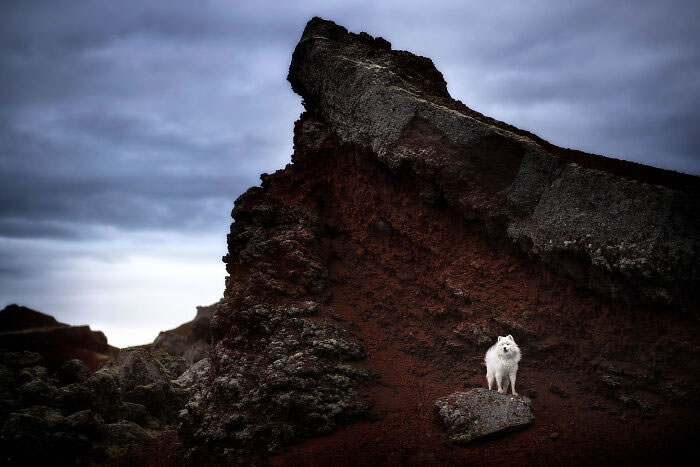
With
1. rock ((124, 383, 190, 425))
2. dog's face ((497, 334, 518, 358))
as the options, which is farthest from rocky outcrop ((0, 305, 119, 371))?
dog's face ((497, 334, 518, 358))

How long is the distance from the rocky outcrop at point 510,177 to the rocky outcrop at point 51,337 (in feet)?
123

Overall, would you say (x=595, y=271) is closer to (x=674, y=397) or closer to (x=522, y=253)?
(x=522, y=253)

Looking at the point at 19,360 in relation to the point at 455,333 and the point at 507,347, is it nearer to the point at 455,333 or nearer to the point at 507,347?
the point at 455,333

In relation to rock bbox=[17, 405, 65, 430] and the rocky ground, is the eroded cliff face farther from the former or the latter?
rock bbox=[17, 405, 65, 430]

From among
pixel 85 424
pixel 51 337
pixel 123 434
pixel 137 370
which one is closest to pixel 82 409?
pixel 85 424

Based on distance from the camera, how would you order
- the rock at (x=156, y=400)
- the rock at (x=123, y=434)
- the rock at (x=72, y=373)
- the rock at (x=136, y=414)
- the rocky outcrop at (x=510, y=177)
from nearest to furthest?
1. the rocky outcrop at (x=510, y=177)
2. the rock at (x=123, y=434)
3. the rock at (x=136, y=414)
4. the rock at (x=156, y=400)
5. the rock at (x=72, y=373)

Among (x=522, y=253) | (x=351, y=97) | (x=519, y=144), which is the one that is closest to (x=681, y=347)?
(x=522, y=253)

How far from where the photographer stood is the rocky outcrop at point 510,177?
35.3 feet

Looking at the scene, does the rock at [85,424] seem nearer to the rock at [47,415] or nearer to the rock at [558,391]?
the rock at [47,415]

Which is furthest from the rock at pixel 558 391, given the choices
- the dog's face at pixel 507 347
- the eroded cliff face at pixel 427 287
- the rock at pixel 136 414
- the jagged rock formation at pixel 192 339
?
the jagged rock formation at pixel 192 339

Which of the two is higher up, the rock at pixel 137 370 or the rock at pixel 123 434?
the rock at pixel 137 370

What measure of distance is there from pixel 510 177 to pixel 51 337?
155 feet

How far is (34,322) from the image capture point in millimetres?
46906

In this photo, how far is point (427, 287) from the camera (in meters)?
14.7
